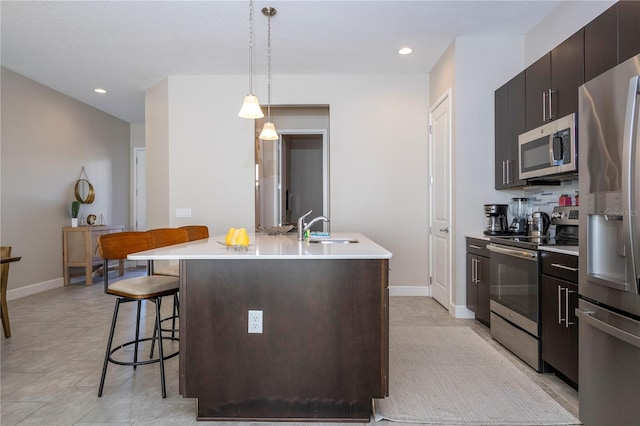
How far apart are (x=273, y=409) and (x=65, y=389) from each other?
1.32 metres

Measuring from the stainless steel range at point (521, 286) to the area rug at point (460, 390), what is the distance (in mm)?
154

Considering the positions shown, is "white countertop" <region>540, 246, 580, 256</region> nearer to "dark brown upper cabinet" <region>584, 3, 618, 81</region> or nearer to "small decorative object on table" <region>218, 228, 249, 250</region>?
"dark brown upper cabinet" <region>584, 3, 618, 81</region>

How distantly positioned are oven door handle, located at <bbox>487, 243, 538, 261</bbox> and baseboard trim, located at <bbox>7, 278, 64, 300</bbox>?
5.22 metres

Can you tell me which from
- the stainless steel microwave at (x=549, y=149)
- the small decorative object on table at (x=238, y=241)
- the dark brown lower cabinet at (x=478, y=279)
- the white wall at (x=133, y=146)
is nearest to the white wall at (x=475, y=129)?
the dark brown lower cabinet at (x=478, y=279)

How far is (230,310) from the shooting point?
1.92 meters

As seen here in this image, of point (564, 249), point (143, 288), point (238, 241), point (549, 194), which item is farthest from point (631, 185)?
point (143, 288)

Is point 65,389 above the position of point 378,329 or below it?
below

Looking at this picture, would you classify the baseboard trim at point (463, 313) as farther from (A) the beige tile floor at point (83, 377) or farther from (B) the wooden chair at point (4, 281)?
(B) the wooden chair at point (4, 281)

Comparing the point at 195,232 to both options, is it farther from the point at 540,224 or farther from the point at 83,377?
the point at 540,224

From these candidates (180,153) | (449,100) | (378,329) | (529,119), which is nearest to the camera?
(378,329)

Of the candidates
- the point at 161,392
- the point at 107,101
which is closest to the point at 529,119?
the point at 161,392

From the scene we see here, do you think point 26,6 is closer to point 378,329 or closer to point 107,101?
point 107,101

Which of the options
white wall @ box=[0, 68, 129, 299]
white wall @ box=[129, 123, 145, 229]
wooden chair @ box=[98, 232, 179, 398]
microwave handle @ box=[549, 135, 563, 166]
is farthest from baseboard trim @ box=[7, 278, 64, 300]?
microwave handle @ box=[549, 135, 563, 166]

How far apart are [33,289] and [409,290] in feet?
15.4
